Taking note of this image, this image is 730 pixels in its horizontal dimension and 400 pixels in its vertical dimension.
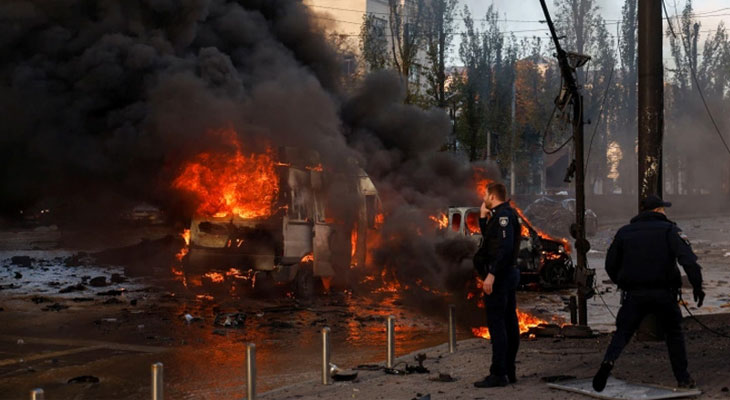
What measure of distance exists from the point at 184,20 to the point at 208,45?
1381 mm

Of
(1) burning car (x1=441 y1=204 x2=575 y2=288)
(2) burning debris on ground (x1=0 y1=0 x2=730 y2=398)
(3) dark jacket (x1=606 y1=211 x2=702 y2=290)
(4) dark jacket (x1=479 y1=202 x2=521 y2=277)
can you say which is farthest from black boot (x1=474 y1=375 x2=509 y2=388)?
(1) burning car (x1=441 y1=204 x2=575 y2=288)

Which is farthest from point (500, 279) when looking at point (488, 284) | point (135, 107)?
point (135, 107)

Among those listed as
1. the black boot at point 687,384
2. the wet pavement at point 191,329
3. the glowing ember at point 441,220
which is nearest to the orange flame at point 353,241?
the wet pavement at point 191,329

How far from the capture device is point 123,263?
24672 millimetres

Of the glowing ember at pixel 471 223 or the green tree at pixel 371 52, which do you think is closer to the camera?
the glowing ember at pixel 471 223

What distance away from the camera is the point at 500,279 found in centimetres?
751

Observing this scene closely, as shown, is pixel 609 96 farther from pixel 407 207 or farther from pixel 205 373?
pixel 205 373

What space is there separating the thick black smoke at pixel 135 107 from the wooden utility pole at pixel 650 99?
28.2 ft

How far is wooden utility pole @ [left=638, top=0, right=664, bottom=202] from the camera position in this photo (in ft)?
35.0

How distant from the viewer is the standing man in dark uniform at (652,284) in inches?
267

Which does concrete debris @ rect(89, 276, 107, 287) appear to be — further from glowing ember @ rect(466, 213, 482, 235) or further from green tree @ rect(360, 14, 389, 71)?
green tree @ rect(360, 14, 389, 71)

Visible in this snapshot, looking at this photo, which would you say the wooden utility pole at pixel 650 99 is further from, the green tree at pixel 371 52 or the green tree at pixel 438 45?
the green tree at pixel 371 52

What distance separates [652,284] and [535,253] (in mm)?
12473

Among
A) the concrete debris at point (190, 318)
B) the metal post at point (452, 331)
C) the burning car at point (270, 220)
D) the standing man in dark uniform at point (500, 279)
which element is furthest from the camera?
the burning car at point (270, 220)
